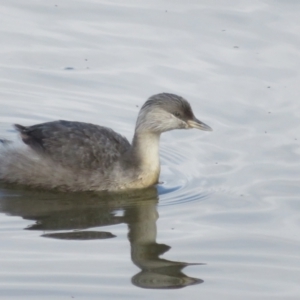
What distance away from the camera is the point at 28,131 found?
11422 mm

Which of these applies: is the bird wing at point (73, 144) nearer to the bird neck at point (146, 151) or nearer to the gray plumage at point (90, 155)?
the gray plumage at point (90, 155)

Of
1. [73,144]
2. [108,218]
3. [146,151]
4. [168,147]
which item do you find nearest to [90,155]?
[73,144]

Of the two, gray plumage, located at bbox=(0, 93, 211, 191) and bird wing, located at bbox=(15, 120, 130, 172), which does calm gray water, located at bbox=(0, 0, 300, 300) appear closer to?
gray plumage, located at bbox=(0, 93, 211, 191)

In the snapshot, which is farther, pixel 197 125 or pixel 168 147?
pixel 168 147

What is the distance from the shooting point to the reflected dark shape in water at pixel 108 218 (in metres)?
9.05

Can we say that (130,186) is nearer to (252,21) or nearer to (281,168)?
(281,168)

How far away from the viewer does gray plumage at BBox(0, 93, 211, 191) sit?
37.1 feet

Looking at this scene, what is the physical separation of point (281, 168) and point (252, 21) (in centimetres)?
497

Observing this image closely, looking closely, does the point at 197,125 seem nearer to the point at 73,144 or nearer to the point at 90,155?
the point at 90,155

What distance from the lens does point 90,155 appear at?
11.4 meters

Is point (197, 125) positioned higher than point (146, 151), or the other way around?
point (197, 125)

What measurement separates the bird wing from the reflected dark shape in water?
0.35 meters

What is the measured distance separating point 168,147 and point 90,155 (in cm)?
146

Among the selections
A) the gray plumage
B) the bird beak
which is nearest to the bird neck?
the gray plumage
